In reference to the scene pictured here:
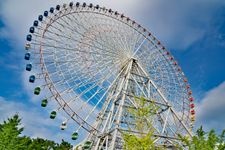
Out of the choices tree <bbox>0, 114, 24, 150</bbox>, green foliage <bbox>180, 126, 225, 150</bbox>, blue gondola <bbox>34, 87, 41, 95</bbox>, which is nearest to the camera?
green foliage <bbox>180, 126, 225, 150</bbox>

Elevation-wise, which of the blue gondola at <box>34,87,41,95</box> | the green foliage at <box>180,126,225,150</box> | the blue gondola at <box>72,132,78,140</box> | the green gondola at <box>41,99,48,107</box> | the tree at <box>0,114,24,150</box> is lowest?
the green foliage at <box>180,126,225,150</box>

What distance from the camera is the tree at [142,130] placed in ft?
55.3

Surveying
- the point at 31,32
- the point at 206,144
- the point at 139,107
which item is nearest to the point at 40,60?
the point at 31,32

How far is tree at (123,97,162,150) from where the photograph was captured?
1684cm

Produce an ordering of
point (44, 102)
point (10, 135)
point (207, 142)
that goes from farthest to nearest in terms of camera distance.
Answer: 1. point (44, 102)
2. point (10, 135)
3. point (207, 142)

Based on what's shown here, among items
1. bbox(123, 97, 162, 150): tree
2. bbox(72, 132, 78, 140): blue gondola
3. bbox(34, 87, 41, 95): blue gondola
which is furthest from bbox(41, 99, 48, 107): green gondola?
bbox(123, 97, 162, 150): tree

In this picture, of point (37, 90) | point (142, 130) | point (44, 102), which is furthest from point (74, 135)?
point (142, 130)

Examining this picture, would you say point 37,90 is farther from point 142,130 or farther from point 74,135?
point 142,130

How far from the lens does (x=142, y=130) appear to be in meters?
18.1

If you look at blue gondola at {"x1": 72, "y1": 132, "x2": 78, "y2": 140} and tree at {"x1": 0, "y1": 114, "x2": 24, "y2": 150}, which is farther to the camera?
blue gondola at {"x1": 72, "y1": 132, "x2": 78, "y2": 140}

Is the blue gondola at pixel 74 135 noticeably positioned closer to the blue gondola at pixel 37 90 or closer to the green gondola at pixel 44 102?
the green gondola at pixel 44 102

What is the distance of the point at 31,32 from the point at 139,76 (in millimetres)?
11041

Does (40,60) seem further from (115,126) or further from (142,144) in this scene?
(142,144)

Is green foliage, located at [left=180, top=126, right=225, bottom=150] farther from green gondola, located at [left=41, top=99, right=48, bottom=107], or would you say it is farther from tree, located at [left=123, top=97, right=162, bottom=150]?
green gondola, located at [left=41, top=99, right=48, bottom=107]
